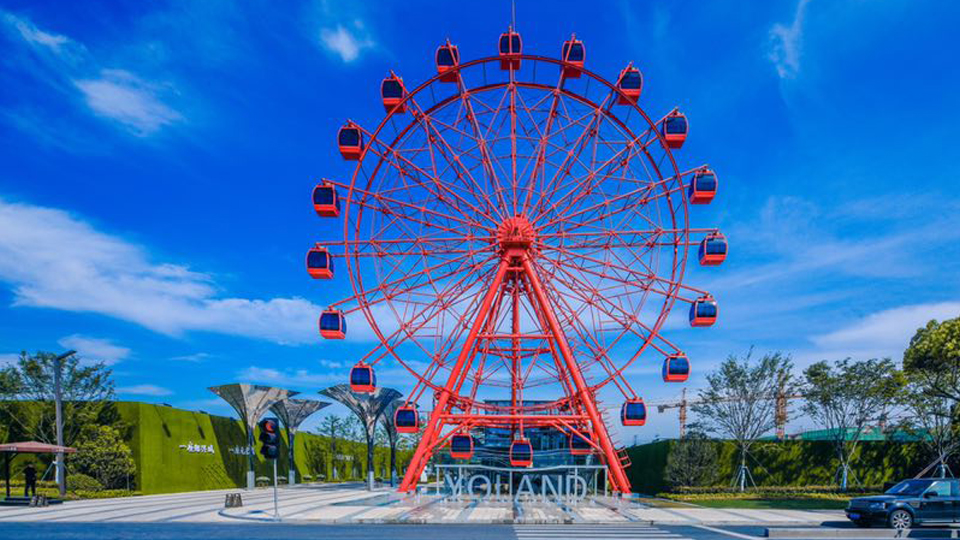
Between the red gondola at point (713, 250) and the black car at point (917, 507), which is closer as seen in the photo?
the black car at point (917, 507)

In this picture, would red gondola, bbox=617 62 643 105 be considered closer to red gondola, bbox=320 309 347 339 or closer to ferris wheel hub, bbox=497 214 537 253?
ferris wheel hub, bbox=497 214 537 253

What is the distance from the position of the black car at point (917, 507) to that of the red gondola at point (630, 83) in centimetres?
1864

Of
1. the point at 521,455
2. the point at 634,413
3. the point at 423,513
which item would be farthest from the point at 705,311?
the point at 423,513

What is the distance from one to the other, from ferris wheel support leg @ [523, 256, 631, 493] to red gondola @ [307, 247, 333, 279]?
8.30 m

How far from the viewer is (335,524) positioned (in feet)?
64.3

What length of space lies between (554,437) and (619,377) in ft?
30.2

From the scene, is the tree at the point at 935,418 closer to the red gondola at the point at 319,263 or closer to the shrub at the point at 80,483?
the red gondola at the point at 319,263

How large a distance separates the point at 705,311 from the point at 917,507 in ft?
38.0

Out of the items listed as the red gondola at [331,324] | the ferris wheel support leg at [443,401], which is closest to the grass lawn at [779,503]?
the ferris wheel support leg at [443,401]

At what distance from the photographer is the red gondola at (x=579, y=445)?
28.7 m

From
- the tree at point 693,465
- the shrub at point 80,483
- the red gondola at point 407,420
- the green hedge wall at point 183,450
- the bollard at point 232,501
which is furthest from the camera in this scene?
the green hedge wall at point 183,450

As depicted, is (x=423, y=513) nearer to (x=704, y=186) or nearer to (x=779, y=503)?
(x=779, y=503)

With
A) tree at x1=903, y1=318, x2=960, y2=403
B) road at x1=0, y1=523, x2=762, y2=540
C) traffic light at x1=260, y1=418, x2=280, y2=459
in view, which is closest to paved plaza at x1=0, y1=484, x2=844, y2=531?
road at x1=0, y1=523, x2=762, y2=540

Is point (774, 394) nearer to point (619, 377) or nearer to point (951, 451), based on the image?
point (951, 451)
